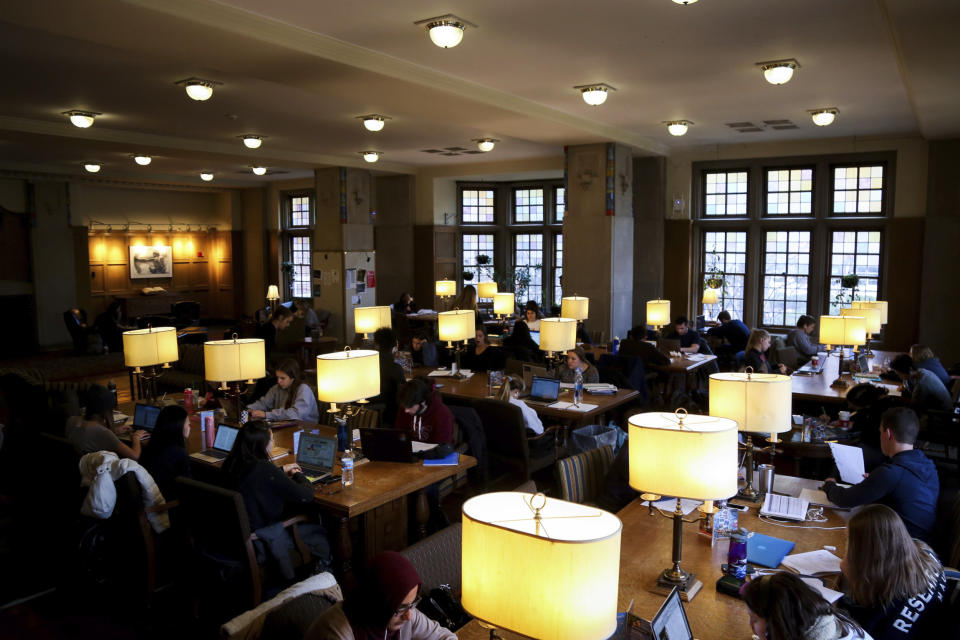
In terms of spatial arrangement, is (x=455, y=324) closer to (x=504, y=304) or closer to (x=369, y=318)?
(x=369, y=318)

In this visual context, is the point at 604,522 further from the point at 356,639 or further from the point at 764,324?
the point at 764,324

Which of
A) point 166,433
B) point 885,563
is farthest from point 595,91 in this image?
point 885,563

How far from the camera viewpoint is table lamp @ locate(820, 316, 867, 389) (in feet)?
24.6

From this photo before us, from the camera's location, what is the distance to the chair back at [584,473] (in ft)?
14.3

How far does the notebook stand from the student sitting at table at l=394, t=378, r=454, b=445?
250 centimetres

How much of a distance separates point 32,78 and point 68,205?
32.2 feet

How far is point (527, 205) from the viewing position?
55.6 feet

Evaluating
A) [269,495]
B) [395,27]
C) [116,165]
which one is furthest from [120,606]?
[116,165]

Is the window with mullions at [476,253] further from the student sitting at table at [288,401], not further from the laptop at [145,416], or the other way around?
the laptop at [145,416]

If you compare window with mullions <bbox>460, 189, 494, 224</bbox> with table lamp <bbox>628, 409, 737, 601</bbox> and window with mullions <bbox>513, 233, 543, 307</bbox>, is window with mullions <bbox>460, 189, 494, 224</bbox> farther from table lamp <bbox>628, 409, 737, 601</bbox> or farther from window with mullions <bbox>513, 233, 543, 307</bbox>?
table lamp <bbox>628, 409, 737, 601</bbox>

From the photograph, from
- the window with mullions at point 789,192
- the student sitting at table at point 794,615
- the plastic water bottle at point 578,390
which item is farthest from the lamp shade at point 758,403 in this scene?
the window with mullions at point 789,192

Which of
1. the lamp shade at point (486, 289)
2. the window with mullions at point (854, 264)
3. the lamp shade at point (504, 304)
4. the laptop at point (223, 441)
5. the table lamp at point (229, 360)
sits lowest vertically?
the laptop at point (223, 441)

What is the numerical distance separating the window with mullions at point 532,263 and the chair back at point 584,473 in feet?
39.2

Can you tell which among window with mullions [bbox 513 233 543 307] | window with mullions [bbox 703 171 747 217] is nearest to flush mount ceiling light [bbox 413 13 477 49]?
window with mullions [bbox 703 171 747 217]
